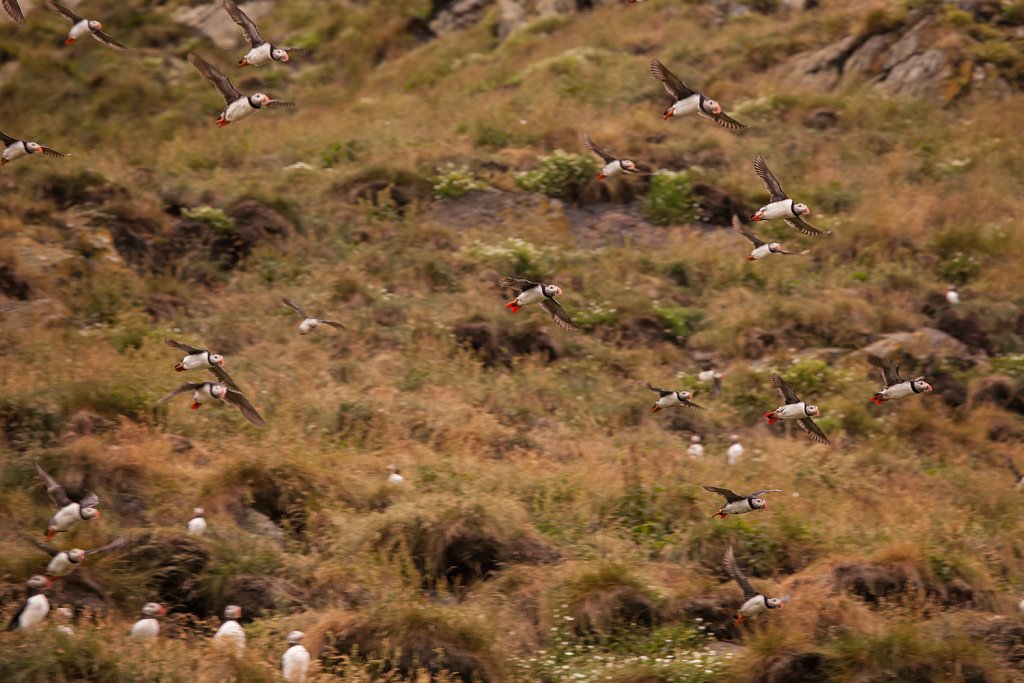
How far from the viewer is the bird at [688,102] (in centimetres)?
997

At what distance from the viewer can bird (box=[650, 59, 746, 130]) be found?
32.7 feet

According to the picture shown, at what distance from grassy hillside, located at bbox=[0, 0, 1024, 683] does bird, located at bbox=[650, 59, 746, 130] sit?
11.9 feet

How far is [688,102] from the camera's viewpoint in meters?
10.4

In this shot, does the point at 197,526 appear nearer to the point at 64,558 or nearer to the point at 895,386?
the point at 64,558

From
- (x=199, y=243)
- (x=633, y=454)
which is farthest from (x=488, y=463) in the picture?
(x=199, y=243)

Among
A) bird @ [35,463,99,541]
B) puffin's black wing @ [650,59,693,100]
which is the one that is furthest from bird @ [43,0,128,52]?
puffin's black wing @ [650,59,693,100]

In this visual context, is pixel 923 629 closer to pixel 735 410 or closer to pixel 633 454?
pixel 633 454

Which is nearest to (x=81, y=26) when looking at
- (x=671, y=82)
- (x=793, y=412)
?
(x=671, y=82)

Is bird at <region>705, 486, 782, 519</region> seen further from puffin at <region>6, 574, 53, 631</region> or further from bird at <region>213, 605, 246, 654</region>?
puffin at <region>6, 574, 53, 631</region>

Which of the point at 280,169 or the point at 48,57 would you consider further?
the point at 48,57

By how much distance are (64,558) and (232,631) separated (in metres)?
1.28

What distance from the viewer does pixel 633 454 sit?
40.9 ft

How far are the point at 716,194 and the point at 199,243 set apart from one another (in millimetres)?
8346

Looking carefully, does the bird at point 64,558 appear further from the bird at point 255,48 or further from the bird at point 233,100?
the bird at point 255,48
